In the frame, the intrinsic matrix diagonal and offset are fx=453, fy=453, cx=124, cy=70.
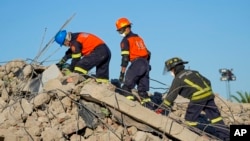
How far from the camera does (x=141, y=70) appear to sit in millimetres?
9547

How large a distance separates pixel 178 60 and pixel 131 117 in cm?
154

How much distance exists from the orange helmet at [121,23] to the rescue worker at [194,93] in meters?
1.81

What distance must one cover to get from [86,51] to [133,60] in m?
1.02

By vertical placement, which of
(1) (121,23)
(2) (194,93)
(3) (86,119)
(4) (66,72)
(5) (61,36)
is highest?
(1) (121,23)

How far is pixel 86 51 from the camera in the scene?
9.62 m

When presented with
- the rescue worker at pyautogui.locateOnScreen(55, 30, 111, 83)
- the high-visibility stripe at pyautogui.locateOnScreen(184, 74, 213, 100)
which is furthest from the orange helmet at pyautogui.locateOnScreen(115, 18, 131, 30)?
the high-visibility stripe at pyautogui.locateOnScreen(184, 74, 213, 100)

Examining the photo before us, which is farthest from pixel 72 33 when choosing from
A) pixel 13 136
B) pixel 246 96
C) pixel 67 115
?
pixel 246 96

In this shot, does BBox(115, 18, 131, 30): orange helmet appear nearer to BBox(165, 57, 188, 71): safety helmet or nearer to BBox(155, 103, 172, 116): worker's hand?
BBox(165, 57, 188, 71): safety helmet

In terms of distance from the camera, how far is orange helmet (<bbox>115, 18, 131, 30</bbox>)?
32.1 feet

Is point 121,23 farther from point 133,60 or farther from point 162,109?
point 162,109

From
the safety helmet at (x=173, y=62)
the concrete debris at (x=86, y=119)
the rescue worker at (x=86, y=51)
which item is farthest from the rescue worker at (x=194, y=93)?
the rescue worker at (x=86, y=51)

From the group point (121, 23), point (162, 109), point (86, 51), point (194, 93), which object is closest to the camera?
point (194, 93)

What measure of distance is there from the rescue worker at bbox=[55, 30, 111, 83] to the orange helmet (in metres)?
0.50

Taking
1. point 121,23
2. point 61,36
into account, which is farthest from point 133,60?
point 61,36
